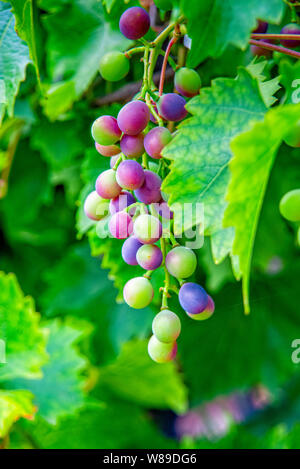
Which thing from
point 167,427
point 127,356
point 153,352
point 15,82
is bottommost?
point 167,427

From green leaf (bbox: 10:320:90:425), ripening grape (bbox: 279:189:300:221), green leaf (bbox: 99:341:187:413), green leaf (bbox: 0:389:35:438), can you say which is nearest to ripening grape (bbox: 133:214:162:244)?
ripening grape (bbox: 279:189:300:221)

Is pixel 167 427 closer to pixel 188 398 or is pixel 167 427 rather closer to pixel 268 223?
pixel 188 398

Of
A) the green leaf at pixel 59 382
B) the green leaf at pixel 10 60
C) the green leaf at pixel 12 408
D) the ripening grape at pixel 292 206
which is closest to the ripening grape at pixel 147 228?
the ripening grape at pixel 292 206

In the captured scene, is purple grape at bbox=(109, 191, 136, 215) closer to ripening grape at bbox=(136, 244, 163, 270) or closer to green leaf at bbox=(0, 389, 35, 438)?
ripening grape at bbox=(136, 244, 163, 270)

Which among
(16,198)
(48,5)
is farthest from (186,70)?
(16,198)

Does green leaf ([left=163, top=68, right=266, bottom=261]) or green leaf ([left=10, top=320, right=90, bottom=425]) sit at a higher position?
green leaf ([left=163, top=68, right=266, bottom=261])

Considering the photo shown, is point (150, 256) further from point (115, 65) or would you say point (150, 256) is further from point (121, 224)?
point (115, 65)

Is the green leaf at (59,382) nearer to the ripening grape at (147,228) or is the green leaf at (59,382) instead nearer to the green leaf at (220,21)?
the ripening grape at (147,228)
